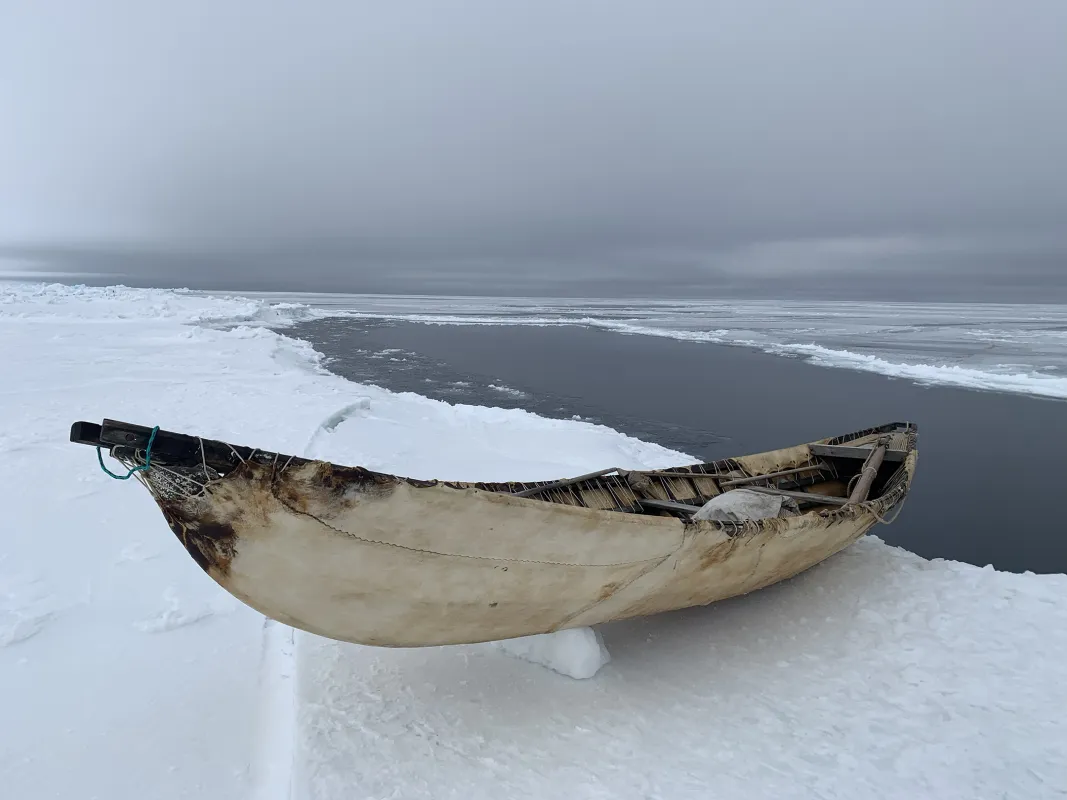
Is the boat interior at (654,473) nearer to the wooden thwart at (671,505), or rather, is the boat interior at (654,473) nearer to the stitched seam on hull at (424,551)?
the wooden thwart at (671,505)

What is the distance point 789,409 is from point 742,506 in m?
8.72

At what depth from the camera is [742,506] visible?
4.53 meters

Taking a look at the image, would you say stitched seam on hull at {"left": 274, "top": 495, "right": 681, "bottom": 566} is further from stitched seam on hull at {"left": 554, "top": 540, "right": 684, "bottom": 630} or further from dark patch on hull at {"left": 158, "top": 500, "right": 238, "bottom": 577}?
dark patch on hull at {"left": 158, "top": 500, "right": 238, "bottom": 577}

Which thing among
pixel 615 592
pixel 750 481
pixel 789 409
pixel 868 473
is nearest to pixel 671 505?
pixel 750 481

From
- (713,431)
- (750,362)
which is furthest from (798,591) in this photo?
(750,362)

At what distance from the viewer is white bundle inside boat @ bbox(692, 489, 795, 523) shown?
433 cm

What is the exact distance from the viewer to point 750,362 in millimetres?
18969

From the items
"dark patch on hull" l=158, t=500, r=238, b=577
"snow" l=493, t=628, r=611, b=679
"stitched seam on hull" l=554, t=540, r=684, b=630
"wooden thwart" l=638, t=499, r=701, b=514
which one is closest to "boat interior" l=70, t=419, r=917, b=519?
"wooden thwart" l=638, t=499, r=701, b=514

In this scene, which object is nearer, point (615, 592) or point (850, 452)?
point (615, 592)

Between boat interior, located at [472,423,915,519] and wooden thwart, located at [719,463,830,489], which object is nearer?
boat interior, located at [472,423,915,519]

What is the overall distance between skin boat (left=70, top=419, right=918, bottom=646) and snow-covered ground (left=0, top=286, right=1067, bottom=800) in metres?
0.43

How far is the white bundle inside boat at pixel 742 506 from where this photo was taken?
4.33m

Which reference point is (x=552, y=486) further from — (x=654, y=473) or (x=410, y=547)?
(x=410, y=547)

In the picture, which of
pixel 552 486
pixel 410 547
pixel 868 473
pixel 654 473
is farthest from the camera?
pixel 868 473
